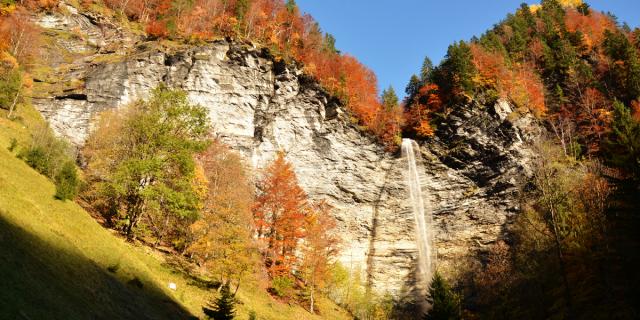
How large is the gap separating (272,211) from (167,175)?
13639 mm

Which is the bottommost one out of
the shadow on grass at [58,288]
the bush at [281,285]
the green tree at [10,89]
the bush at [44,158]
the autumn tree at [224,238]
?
the shadow on grass at [58,288]

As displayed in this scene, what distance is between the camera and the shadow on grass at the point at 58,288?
1122 centimetres

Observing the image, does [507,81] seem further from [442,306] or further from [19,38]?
[19,38]

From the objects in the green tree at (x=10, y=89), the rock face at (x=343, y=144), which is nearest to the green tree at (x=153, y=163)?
the green tree at (x=10, y=89)

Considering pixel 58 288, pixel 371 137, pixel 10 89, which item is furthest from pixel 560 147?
pixel 10 89

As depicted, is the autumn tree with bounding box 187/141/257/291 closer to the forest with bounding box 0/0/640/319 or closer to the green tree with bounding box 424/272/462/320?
the forest with bounding box 0/0/640/319

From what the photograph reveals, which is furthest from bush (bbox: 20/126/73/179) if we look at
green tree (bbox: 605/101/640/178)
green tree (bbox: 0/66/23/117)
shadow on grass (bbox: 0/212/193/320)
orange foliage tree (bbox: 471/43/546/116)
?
orange foliage tree (bbox: 471/43/546/116)

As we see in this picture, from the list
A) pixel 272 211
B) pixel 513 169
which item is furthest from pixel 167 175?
pixel 513 169

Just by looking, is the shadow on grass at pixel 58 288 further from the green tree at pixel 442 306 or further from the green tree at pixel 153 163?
the green tree at pixel 442 306

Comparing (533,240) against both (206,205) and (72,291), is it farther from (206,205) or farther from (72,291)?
(72,291)

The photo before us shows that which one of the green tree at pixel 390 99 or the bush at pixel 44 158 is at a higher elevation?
the green tree at pixel 390 99

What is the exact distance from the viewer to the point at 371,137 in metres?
55.7

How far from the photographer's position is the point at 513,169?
4966 centimetres

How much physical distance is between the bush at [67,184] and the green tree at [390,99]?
143 feet
